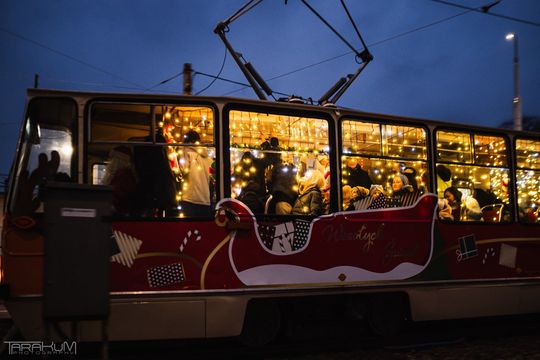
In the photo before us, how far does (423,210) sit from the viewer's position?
6.03 metres

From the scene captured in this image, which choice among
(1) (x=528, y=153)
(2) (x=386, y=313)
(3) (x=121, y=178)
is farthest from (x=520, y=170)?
(3) (x=121, y=178)

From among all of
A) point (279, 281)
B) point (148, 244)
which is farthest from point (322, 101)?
point (148, 244)

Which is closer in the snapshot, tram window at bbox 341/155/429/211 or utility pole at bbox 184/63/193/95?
tram window at bbox 341/155/429/211

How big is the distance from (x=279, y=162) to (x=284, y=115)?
620 millimetres

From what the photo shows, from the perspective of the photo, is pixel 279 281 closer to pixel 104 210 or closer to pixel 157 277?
pixel 157 277

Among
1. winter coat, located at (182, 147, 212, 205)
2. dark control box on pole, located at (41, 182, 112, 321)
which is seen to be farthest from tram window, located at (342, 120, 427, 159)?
dark control box on pole, located at (41, 182, 112, 321)

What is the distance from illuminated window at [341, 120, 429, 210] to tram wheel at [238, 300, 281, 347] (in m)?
1.60

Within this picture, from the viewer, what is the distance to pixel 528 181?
700 centimetres

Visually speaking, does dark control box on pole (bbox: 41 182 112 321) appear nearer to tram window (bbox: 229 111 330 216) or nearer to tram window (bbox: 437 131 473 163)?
tram window (bbox: 229 111 330 216)

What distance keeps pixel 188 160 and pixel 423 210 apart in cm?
330

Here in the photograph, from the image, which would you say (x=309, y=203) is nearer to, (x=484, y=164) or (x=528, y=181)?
(x=484, y=164)

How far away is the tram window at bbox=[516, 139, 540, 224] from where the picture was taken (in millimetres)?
6891

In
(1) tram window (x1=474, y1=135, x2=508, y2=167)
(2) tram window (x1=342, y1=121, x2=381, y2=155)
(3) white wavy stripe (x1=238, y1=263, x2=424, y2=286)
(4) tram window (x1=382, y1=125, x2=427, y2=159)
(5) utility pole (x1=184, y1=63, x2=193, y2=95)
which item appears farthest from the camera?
(5) utility pole (x1=184, y1=63, x2=193, y2=95)

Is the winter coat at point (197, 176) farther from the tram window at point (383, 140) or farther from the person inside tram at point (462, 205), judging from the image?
the person inside tram at point (462, 205)
